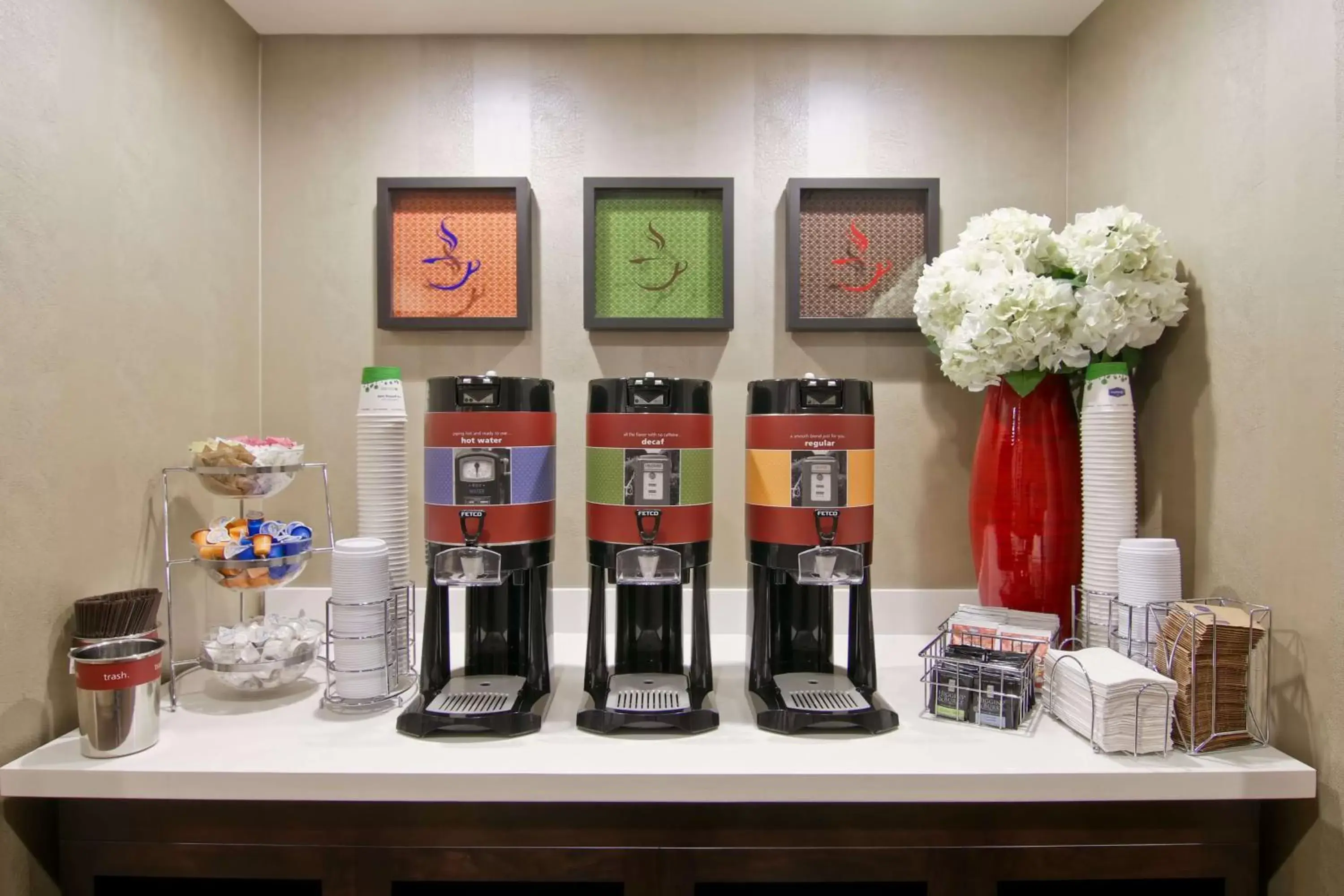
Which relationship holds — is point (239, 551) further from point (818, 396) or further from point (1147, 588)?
point (1147, 588)

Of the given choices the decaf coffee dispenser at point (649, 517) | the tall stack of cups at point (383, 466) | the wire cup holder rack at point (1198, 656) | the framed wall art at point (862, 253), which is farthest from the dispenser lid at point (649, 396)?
the wire cup holder rack at point (1198, 656)

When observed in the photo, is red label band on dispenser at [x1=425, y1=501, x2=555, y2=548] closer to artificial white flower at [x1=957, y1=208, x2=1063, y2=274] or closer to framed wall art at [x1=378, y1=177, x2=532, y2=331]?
framed wall art at [x1=378, y1=177, x2=532, y2=331]

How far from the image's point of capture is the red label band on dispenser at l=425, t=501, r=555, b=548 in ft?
4.01

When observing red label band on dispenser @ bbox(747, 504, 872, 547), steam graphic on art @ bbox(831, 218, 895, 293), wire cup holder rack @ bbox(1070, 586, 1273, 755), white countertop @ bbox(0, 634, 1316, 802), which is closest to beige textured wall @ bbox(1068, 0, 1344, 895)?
wire cup holder rack @ bbox(1070, 586, 1273, 755)

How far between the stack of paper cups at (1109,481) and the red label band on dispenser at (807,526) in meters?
0.47

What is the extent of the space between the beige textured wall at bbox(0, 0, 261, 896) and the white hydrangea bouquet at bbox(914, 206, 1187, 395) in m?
1.50

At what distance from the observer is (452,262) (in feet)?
5.67

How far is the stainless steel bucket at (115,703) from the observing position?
107cm

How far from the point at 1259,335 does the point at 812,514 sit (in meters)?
0.76

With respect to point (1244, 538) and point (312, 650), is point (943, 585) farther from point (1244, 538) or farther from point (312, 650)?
point (312, 650)

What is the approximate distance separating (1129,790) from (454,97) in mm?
1849

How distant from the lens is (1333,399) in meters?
1.05

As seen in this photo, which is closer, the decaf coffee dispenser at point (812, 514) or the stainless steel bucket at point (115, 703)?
the stainless steel bucket at point (115, 703)

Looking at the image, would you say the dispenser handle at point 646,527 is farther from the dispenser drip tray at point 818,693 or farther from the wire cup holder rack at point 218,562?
the wire cup holder rack at point 218,562
